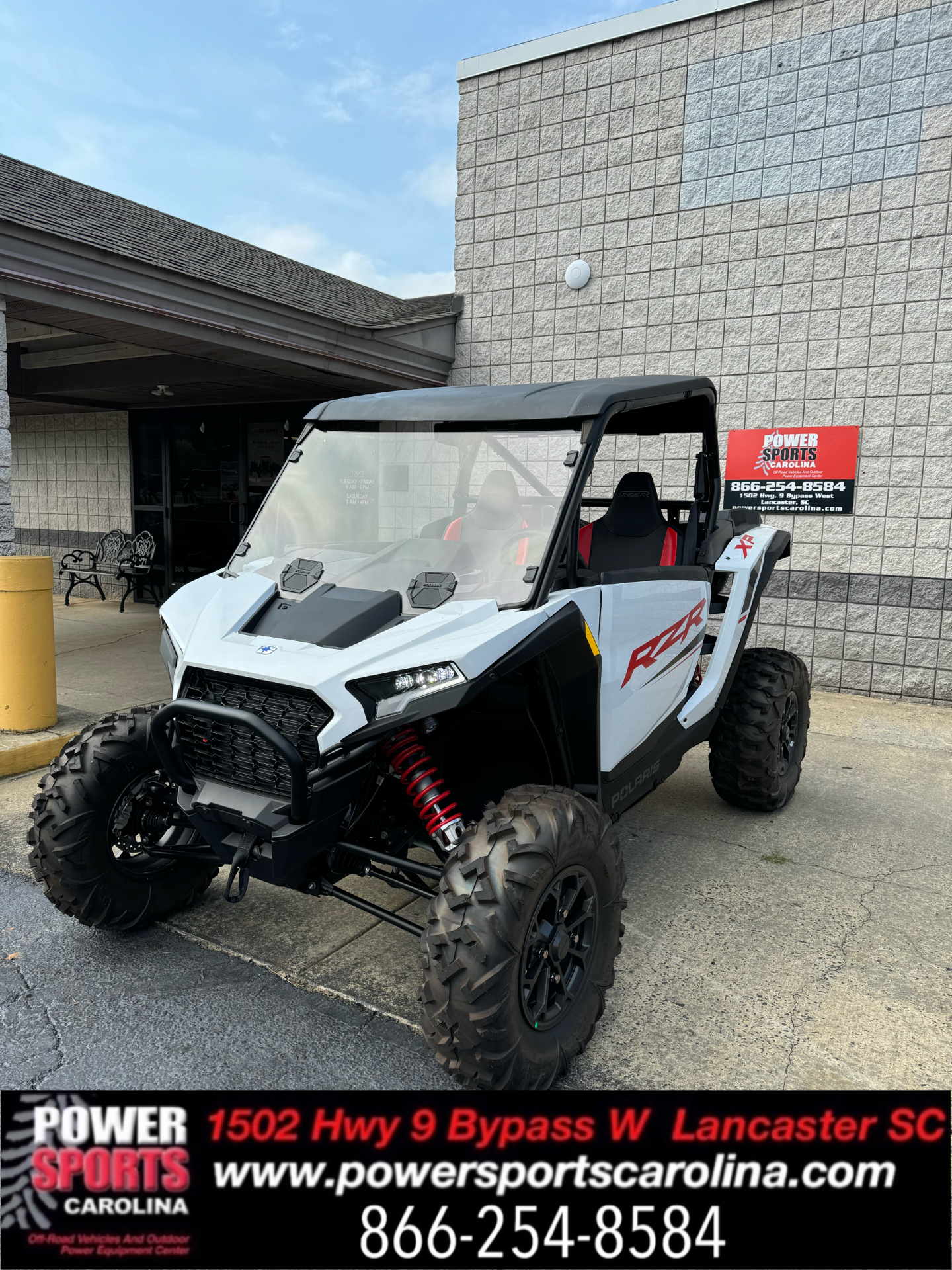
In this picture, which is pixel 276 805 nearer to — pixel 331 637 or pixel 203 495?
pixel 331 637

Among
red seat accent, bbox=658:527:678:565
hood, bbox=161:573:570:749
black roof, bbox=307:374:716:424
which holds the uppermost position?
black roof, bbox=307:374:716:424

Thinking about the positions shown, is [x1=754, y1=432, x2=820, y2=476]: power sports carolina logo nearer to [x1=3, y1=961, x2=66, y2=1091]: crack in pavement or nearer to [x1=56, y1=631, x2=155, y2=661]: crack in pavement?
[x1=56, y1=631, x2=155, y2=661]: crack in pavement

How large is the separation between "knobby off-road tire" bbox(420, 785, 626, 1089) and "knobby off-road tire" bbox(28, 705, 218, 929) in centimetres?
138

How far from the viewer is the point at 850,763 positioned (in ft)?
19.6

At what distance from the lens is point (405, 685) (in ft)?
8.54

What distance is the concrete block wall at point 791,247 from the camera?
725 cm

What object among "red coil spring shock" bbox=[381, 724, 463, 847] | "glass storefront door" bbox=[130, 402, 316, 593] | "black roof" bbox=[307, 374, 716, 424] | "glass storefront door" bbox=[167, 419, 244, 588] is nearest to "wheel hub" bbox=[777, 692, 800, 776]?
"black roof" bbox=[307, 374, 716, 424]

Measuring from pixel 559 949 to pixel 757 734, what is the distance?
2401mm

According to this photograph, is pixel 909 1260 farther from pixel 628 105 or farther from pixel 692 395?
pixel 628 105

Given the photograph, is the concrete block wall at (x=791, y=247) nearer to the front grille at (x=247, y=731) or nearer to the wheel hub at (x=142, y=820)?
the wheel hub at (x=142, y=820)

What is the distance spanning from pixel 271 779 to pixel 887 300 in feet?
22.6

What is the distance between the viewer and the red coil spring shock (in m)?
2.86

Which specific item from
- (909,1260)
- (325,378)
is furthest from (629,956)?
(325,378)

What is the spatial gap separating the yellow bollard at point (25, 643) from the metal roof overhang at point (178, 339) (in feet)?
5.69
